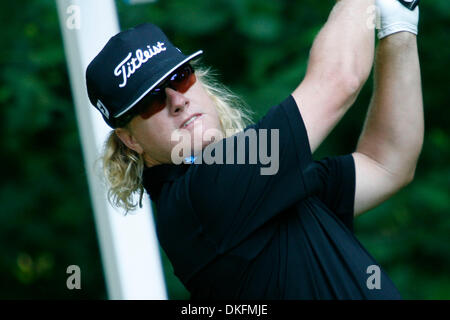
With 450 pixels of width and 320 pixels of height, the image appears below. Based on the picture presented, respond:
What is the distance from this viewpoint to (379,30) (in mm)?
1930

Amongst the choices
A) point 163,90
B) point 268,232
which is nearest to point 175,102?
point 163,90

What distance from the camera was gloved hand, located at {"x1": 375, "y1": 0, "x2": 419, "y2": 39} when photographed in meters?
1.88

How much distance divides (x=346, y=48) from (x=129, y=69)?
0.62 m

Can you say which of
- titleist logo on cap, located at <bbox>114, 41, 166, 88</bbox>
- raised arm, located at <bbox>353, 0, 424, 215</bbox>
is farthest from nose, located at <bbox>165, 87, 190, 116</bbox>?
raised arm, located at <bbox>353, 0, 424, 215</bbox>

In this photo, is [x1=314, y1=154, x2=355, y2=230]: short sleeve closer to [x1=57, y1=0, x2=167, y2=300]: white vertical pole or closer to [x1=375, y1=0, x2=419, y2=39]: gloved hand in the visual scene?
[x1=375, y1=0, x2=419, y2=39]: gloved hand

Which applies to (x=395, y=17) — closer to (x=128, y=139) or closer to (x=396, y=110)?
(x=396, y=110)

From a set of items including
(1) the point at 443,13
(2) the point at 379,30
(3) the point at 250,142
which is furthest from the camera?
(1) the point at 443,13

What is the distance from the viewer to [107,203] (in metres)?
2.54

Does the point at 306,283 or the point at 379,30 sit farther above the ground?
the point at 379,30

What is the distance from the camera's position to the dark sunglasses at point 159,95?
186cm
